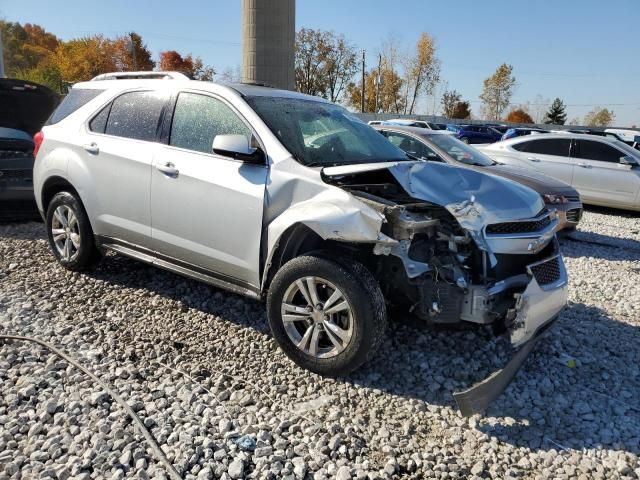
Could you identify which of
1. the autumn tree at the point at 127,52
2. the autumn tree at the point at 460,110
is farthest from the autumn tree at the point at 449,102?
the autumn tree at the point at 127,52

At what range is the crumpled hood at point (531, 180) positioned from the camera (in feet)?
23.6

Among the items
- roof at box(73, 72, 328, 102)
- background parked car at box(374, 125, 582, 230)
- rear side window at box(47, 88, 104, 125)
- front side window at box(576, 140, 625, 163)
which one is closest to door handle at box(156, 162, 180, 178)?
roof at box(73, 72, 328, 102)

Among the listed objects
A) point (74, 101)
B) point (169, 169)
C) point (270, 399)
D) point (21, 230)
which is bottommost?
point (270, 399)

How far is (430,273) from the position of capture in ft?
10.6

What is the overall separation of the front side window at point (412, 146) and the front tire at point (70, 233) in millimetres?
4606

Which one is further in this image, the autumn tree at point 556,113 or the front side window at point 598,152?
the autumn tree at point 556,113

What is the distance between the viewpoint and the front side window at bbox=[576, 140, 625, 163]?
10.5 metres

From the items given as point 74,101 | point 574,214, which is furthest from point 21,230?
point 574,214

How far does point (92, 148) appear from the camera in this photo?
15.1 ft

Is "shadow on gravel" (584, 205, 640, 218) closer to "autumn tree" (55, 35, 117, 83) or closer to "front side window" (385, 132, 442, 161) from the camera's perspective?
"front side window" (385, 132, 442, 161)

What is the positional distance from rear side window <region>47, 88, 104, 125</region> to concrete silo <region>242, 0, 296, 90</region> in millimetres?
9881

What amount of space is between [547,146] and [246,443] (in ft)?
34.6

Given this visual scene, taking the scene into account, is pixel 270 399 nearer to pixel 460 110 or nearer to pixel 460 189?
pixel 460 189

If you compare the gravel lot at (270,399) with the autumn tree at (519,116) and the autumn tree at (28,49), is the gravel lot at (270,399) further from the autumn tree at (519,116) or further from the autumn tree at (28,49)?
the autumn tree at (519,116)
